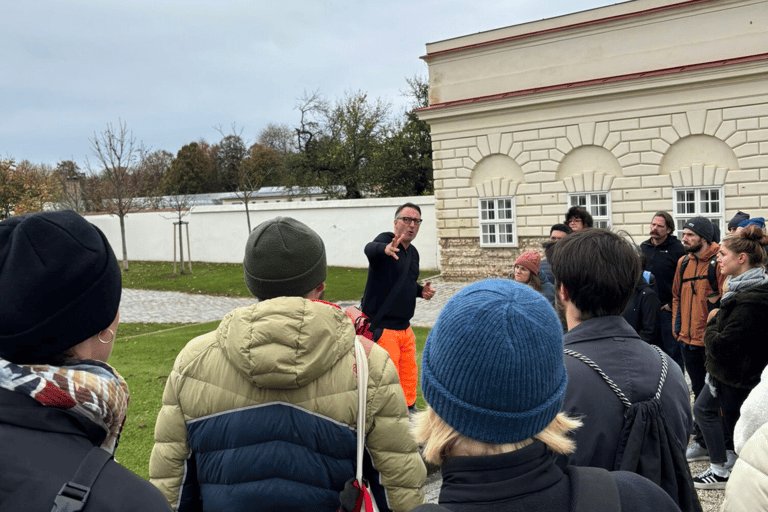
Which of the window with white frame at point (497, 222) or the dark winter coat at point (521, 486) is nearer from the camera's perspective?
the dark winter coat at point (521, 486)

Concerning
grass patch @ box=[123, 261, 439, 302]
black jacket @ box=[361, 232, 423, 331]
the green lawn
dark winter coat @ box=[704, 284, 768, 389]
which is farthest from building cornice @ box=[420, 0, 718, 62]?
dark winter coat @ box=[704, 284, 768, 389]

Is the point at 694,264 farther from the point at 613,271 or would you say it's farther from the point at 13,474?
the point at 13,474

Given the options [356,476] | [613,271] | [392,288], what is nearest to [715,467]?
[392,288]

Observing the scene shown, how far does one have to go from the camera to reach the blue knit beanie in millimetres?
1505

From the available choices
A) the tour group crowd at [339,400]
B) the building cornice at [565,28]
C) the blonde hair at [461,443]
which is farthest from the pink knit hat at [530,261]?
the building cornice at [565,28]

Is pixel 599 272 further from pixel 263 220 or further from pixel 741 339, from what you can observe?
pixel 263 220

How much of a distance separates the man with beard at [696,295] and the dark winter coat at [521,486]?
18.9 ft

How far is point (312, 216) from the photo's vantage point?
1179 inches

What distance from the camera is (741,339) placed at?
14.9ft

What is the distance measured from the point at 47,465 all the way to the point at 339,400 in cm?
112

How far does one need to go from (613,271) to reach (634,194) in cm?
1865

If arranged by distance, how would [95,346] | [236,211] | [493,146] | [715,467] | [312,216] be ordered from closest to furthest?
[95,346] < [715,467] < [493,146] < [312,216] < [236,211]

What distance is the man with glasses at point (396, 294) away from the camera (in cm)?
659

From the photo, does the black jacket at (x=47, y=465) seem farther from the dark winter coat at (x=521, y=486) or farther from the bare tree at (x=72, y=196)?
the bare tree at (x=72, y=196)
